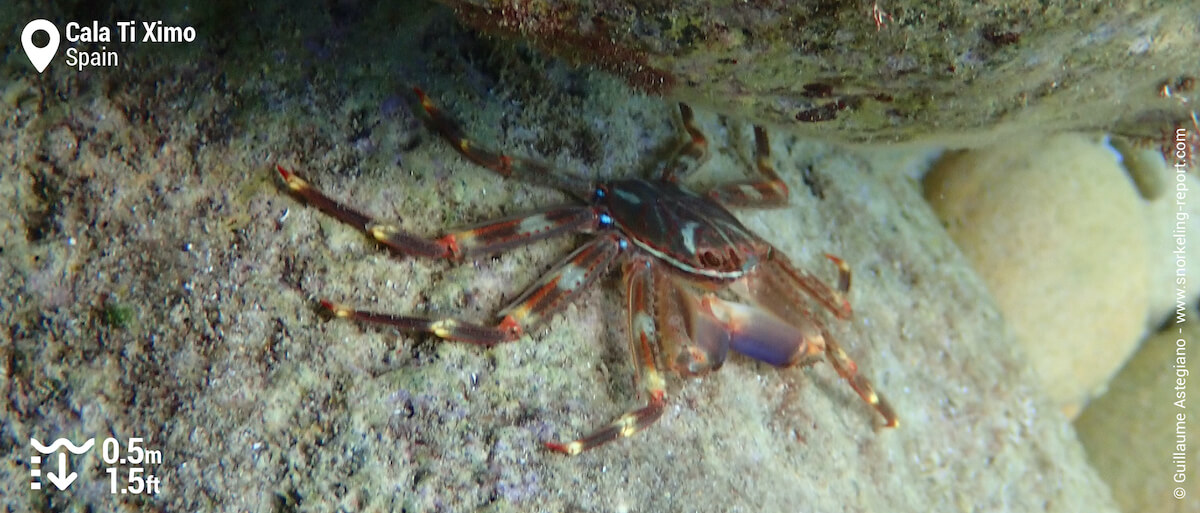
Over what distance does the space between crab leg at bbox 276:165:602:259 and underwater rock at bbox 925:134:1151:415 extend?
9.28 feet

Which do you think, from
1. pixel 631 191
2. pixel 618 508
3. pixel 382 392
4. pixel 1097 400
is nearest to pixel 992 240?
pixel 1097 400

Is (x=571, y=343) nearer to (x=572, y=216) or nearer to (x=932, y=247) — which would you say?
(x=572, y=216)

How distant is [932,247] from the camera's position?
3.79 metres

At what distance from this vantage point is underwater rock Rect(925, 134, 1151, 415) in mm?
4137

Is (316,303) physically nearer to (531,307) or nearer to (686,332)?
(531,307)

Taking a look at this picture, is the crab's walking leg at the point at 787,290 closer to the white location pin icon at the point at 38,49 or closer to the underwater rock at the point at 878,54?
the underwater rock at the point at 878,54

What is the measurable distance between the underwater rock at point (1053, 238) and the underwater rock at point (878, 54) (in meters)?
1.76

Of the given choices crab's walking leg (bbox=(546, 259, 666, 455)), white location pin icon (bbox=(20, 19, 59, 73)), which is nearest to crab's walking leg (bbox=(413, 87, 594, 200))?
crab's walking leg (bbox=(546, 259, 666, 455))

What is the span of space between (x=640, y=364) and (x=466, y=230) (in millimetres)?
730

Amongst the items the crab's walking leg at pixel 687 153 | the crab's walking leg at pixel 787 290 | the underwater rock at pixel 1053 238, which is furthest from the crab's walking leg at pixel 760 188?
the underwater rock at pixel 1053 238

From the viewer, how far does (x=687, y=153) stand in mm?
2912

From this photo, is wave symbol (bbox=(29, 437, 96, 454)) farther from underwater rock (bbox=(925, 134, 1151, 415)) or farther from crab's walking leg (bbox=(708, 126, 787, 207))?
underwater rock (bbox=(925, 134, 1151, 415))

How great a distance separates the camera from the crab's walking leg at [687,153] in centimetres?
289

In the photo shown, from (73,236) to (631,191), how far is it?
176 cm
